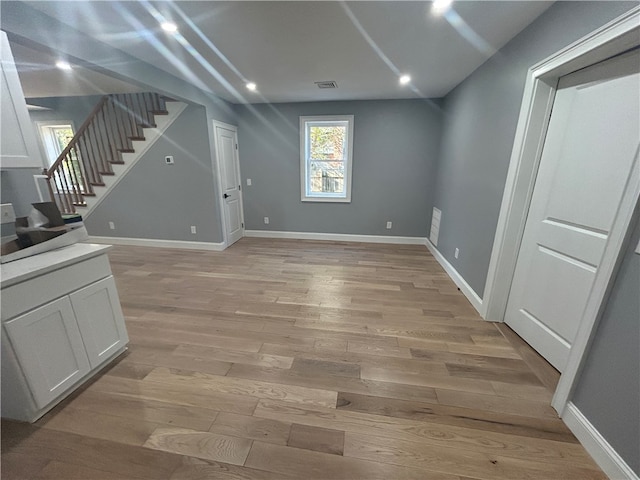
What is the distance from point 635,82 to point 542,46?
28.5 inches

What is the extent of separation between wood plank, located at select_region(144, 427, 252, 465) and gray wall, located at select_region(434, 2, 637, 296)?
8.02 feet

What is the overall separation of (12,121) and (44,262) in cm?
87

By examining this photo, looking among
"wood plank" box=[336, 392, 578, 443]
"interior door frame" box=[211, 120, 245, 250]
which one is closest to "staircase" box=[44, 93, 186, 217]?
"interior door frame" box=[211, 120, 245, 250]

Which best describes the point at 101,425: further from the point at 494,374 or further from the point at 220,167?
the point at 220,167

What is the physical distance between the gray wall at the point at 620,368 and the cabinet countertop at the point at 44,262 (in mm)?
2947

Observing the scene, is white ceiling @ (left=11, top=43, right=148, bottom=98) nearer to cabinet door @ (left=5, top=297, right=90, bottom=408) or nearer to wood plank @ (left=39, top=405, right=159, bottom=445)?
cabinet door @ (left=5, top=297, right=90, bottom=408)

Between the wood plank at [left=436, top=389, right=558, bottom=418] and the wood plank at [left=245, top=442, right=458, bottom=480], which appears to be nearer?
the wood plank at [left=245, top=442, right=458, bottom=480]

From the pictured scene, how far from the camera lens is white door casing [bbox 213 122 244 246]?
163 inches

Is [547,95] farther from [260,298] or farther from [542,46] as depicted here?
[260,298]

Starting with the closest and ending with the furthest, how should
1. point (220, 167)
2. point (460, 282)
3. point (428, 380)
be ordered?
1. point (428, 380)
2. point (460, 282)
3. point (220, 167)

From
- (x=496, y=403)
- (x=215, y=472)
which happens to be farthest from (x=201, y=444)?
(x=496, y=403)

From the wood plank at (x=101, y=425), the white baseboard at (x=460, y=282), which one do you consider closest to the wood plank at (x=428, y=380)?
the white baseboard at (x=460, y=282)

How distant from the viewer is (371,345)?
2033mm

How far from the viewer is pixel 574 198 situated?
5.36 ft
